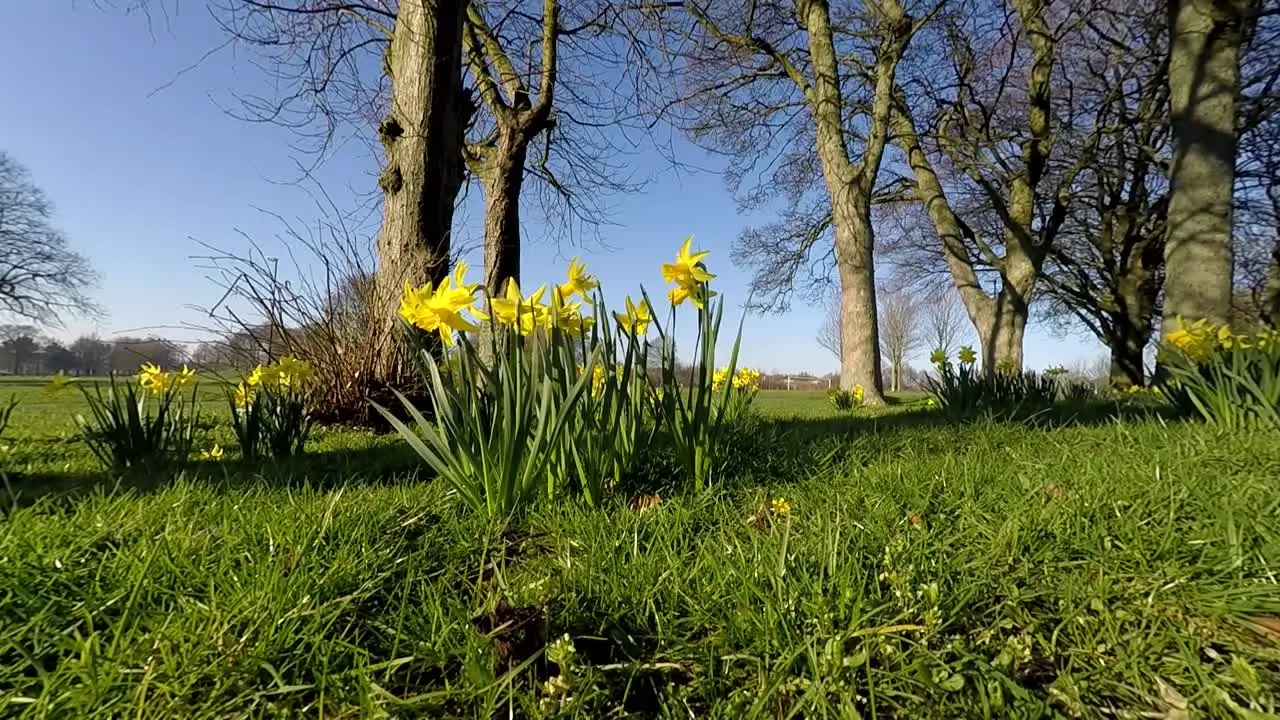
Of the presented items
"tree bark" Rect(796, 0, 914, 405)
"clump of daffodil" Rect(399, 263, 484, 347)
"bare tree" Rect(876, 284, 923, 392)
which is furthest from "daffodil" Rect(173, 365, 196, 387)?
"bare tree" Rect(876, 284, 923, 392)

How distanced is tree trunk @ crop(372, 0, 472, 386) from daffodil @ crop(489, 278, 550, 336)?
8.68ft

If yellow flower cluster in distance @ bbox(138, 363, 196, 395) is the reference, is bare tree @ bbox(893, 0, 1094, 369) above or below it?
above

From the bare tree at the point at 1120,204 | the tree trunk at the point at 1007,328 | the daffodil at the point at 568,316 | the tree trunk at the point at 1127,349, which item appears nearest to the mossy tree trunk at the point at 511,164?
the daffodil at the point at 568,316

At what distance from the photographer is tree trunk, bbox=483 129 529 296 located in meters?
6.88

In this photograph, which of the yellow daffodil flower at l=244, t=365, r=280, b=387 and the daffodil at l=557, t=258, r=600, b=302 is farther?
the yellow daffodil flower at l=244, t=365, r=280, b=387

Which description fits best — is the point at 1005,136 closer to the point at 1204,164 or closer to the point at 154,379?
the point at 1204,164

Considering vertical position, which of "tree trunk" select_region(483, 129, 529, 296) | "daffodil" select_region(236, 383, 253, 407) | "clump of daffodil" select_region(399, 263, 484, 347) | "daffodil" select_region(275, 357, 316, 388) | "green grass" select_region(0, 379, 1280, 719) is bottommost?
"green grass" select_region(0, 379, 1280, 719)

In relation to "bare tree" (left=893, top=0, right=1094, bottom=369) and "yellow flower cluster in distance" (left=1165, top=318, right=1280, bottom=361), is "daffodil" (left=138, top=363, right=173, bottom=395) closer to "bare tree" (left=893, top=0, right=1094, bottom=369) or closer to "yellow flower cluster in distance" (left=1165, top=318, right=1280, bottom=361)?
"yellow flower cluster in distance" (left=1165, top=318, right=1280, bottom=361)

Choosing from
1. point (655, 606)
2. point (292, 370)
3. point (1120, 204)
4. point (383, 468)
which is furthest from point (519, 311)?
point (1120, 204)

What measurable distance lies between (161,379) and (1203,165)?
320 inches

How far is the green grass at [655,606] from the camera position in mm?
873

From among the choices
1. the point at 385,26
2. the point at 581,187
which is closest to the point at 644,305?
the point at 385,26

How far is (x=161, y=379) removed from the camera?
3.26 metres

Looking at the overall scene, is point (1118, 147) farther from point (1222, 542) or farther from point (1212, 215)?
point (1222, 542)
